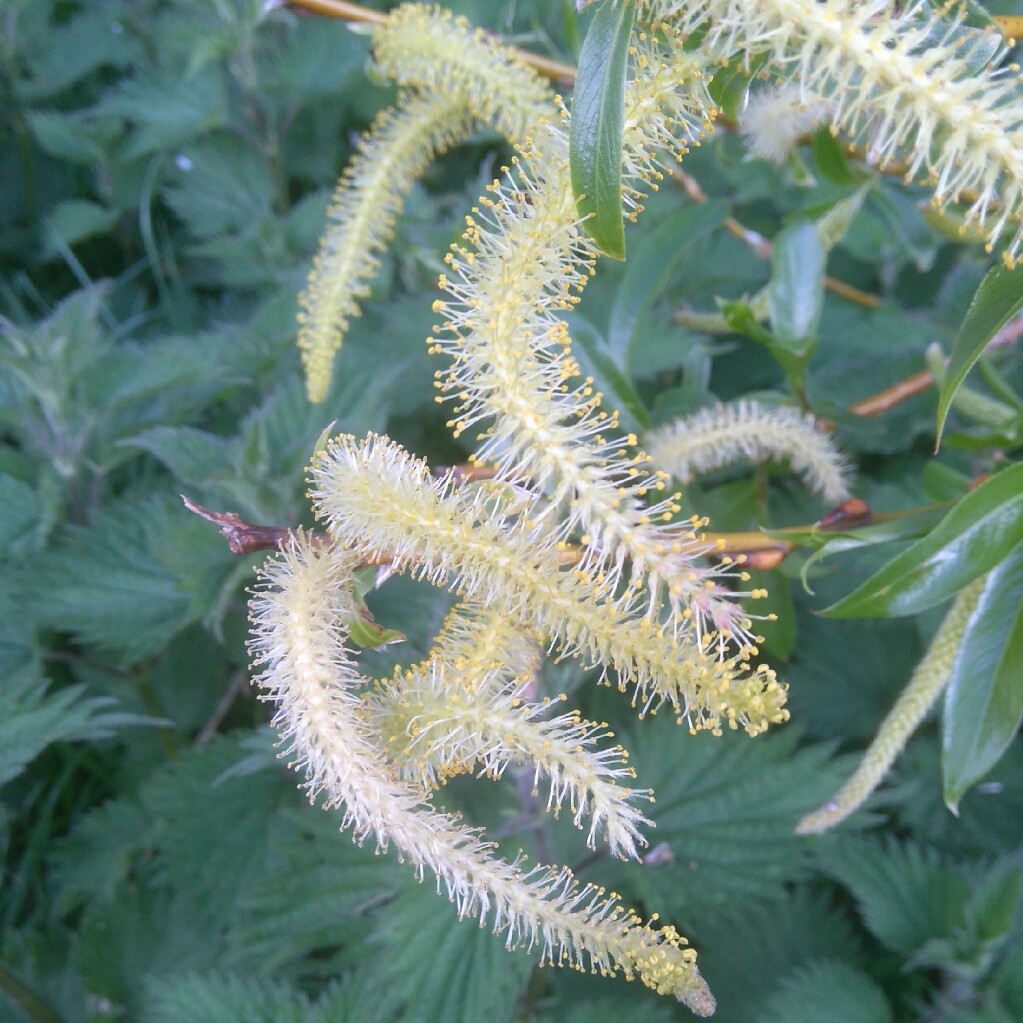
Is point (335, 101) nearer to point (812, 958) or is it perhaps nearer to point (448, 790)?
point (448, 790)

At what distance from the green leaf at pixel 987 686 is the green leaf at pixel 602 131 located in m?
0.49

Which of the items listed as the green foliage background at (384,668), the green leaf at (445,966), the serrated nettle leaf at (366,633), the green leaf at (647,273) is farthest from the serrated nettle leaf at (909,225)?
the green leaf at (445,966)

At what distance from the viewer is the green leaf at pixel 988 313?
2.21 ft

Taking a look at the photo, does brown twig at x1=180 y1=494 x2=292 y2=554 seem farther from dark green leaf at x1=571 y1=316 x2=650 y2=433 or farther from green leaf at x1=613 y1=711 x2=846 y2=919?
green leaf at x1=613 y1=711 x2=846 y2=919

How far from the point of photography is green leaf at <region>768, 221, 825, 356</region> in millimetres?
1060

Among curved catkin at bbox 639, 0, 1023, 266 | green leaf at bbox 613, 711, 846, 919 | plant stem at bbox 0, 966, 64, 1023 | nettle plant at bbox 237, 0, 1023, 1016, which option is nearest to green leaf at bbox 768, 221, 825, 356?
nettle plant at bbox 237, 0, 1023, 1016

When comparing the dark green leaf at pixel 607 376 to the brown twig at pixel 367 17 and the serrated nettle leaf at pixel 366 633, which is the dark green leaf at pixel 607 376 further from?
the serrated nettle leaf at pixel 366 633

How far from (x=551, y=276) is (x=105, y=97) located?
1.84 metres

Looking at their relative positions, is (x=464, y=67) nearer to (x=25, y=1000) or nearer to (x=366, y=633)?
(x=366, y=633)

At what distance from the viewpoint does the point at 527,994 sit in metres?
1.19

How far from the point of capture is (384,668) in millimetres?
1125

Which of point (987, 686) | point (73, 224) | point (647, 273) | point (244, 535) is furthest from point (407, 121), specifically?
point (73, 224)

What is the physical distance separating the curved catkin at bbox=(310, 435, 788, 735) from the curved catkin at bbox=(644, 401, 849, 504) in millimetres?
319

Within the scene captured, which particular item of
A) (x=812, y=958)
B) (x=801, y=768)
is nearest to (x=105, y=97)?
(x=801, y=768)
